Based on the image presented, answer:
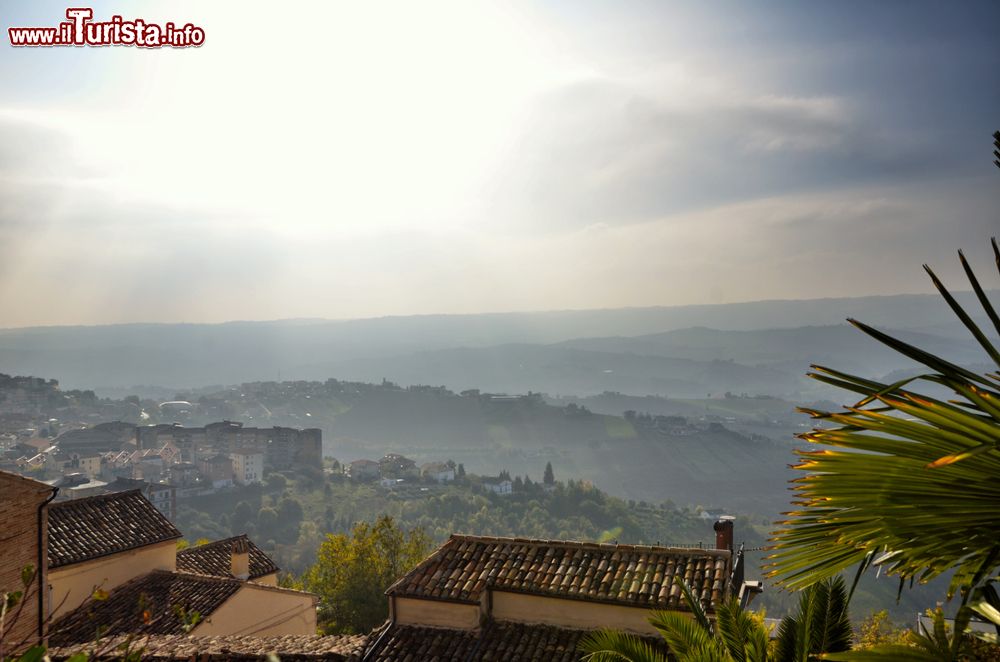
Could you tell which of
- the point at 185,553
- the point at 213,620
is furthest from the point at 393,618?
the point at 185,553

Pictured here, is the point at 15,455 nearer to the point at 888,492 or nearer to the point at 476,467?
the point at 476,467

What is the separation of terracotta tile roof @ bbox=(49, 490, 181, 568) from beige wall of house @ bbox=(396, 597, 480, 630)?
24.8 ft

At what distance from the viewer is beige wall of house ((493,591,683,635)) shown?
10.4 meters

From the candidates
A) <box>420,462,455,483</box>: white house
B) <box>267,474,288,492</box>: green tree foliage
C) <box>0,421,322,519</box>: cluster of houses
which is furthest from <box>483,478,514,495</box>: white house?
<box>0,421,322,519</box>: cluster of houses

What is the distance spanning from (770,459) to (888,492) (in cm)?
15396

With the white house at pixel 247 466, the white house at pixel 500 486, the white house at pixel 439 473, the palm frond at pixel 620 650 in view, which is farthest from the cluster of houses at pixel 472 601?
the white house at pixel 247 466

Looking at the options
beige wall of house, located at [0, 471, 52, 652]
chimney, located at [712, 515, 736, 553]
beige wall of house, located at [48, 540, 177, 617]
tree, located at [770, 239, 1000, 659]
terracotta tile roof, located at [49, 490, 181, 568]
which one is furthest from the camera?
chimney, located at [712, 515, 736, 553]

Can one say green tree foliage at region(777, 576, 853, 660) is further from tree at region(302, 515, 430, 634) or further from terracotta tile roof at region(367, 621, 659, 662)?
tree at region(302, 515, 430, 634)

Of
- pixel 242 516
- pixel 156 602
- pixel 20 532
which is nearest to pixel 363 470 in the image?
pixel 242 516

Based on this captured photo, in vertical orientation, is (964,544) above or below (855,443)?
below

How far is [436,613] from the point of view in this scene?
11.1m

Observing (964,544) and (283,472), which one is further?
(283,472)

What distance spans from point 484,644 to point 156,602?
24.8 feet

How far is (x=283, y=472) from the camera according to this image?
111 m
